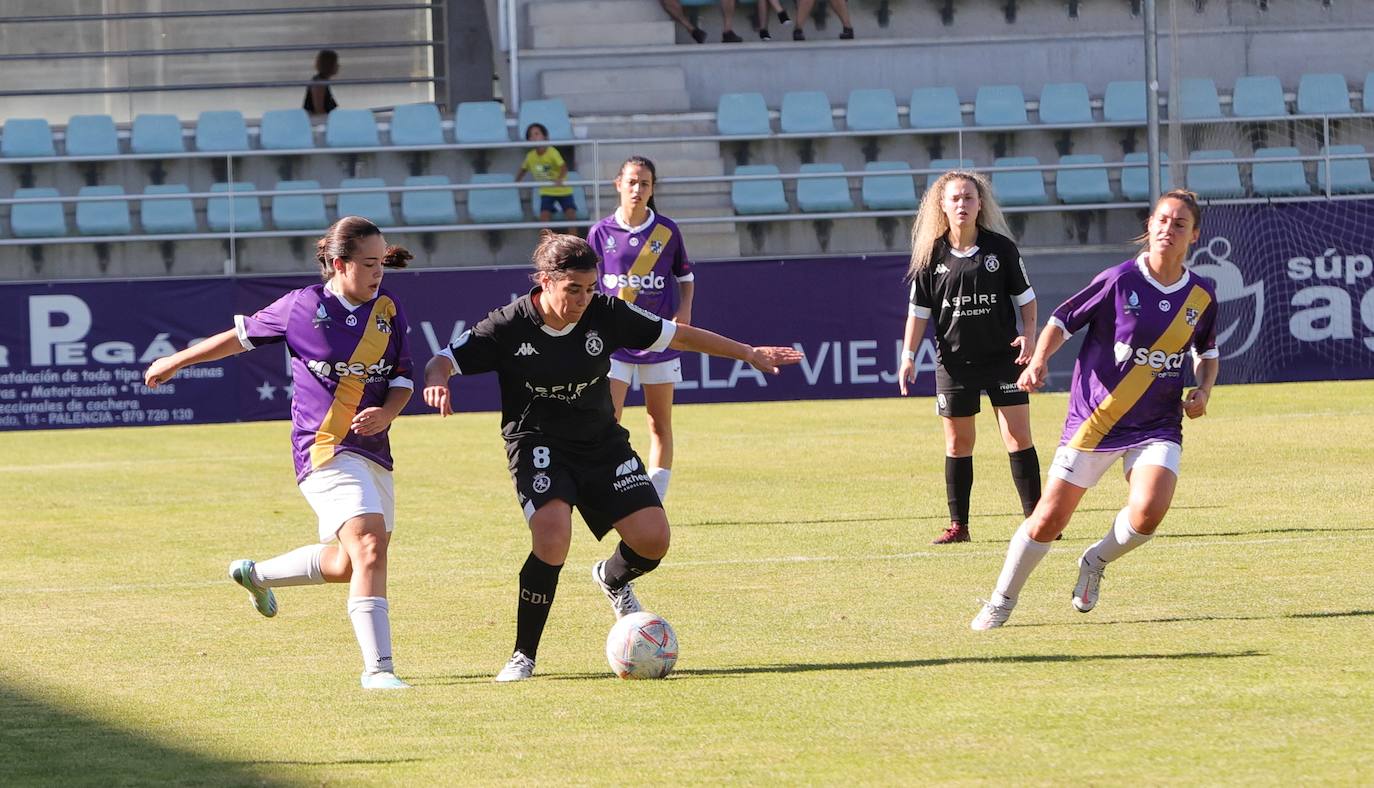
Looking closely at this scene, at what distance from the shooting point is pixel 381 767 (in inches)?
209

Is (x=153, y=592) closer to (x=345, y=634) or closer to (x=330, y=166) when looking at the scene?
(x=345, y=634)

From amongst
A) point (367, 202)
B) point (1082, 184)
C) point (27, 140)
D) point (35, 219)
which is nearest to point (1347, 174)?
point (1082, 184)

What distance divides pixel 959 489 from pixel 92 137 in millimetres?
18038

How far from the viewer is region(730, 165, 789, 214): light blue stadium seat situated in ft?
79.6

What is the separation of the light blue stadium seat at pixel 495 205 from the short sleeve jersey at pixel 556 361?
1704 centimetres

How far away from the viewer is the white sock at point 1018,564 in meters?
7.34

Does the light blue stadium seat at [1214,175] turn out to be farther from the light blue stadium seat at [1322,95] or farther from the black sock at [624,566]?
the black sock at [624,566]

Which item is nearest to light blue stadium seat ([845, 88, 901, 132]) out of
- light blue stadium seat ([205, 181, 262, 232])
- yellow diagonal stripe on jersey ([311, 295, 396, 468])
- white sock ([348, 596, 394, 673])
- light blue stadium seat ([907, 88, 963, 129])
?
light blue stadium seat ([907, 88, 963, 129])

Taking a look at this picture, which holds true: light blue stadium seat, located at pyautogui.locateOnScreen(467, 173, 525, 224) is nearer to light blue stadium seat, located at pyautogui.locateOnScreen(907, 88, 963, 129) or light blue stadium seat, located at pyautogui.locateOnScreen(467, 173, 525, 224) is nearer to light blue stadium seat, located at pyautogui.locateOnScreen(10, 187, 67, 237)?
light blue stadium seat, located at pyautogui.locateOnScreen(10, 187, 67, 237)

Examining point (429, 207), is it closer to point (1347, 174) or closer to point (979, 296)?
point (1347, 174)

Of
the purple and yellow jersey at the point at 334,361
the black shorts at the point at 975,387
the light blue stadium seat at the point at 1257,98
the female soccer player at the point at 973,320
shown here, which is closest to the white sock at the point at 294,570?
the purple and yellow jersey at the point at 334,361

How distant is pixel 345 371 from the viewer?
22.4ft

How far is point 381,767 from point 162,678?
6.38 ft

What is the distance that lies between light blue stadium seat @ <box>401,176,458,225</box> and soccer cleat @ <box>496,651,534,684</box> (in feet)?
57.9
